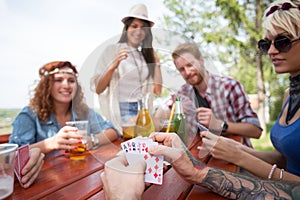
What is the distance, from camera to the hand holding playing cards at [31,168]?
2.35 ft

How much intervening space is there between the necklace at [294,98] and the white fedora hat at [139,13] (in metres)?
0.91

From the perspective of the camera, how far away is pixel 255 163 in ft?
3.18

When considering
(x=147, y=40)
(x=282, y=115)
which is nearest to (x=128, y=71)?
(x=147, y=40)

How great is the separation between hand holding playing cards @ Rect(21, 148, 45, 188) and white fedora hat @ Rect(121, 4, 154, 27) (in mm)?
534

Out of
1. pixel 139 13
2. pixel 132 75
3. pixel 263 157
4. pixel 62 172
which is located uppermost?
pixel 139 13

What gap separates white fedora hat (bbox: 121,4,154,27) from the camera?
0.61 meters

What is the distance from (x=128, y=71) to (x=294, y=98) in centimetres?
91

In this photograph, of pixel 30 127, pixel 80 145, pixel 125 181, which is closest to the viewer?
pixel 125 181

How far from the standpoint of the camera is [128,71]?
780mm

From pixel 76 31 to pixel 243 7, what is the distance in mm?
5365

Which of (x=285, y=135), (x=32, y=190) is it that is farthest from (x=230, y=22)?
(x=32, y=190)

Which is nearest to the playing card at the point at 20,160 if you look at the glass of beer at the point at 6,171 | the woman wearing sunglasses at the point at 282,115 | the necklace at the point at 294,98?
the glass of beer at the point at 6,171

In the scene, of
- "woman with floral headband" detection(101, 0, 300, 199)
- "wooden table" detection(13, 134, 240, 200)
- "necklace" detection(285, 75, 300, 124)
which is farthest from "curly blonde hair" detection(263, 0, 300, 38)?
"wooden table" detection(13, 134, 240, 200)

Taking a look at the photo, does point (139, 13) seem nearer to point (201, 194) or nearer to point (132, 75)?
point (132, 75)
